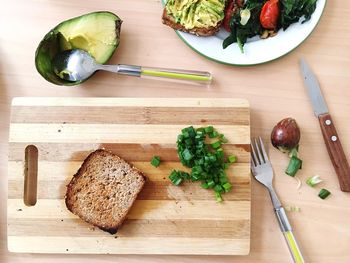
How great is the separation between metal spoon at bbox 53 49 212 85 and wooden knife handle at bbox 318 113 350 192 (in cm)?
37

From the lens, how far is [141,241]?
1473 mm

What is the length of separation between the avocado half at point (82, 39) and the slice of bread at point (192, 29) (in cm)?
13

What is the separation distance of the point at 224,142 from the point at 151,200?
0.26 metres

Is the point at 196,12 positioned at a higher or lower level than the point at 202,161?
higher

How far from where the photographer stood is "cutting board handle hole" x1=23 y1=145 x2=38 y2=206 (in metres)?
1.51

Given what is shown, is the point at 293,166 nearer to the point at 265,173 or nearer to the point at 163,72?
the point at 265,173

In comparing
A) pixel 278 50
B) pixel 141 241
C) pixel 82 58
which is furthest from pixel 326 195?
pixel 82 58

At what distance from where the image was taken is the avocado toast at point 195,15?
1.49m

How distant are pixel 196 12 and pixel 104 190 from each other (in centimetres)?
57

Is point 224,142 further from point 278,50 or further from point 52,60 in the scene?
point 52,60

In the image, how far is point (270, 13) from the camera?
148cm

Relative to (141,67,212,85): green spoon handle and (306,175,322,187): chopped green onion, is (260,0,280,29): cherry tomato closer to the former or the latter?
(141,67,212,85): green spoon handle

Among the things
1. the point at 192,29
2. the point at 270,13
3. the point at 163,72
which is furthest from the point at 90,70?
the point at 270,13

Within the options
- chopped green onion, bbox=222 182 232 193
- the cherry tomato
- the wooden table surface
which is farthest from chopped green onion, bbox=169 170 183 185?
the cherry tomato
